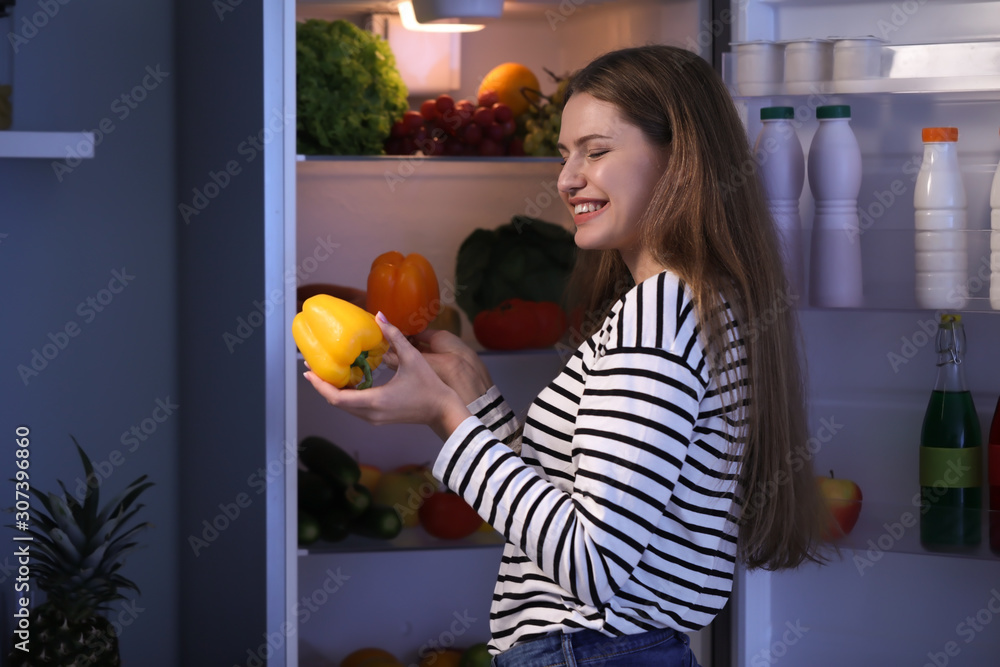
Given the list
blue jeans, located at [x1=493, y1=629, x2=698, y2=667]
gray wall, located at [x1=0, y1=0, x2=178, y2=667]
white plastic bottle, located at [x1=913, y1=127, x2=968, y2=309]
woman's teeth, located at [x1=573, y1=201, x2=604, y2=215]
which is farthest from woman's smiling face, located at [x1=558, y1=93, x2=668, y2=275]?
gray wall, located at [x1=0, y1=0, x2=178, y2=667]

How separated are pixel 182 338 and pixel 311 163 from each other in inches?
16.6

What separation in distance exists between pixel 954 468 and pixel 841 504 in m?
0.17

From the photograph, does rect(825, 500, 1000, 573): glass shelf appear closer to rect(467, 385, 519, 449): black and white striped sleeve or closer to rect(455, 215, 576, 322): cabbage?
rect(467, 385, 519, 449): black and white striped sleeve

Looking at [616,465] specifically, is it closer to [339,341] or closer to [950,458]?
[339,341]

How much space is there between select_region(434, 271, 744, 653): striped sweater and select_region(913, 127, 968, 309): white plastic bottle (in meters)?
0.54

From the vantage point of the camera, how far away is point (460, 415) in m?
1.06

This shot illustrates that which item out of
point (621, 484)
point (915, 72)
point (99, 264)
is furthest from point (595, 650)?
point (99, 264)

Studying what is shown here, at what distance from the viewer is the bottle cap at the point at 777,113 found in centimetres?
148

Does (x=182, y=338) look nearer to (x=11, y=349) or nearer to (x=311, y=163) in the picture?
(x=11, y=349)

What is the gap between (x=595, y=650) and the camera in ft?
3.35

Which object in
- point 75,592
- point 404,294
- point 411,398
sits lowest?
point 75,592

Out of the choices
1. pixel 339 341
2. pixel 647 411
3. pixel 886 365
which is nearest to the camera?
pixel 647 411

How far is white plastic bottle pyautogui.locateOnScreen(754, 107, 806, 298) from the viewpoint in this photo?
1.49 m

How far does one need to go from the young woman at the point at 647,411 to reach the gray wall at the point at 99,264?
894mm
